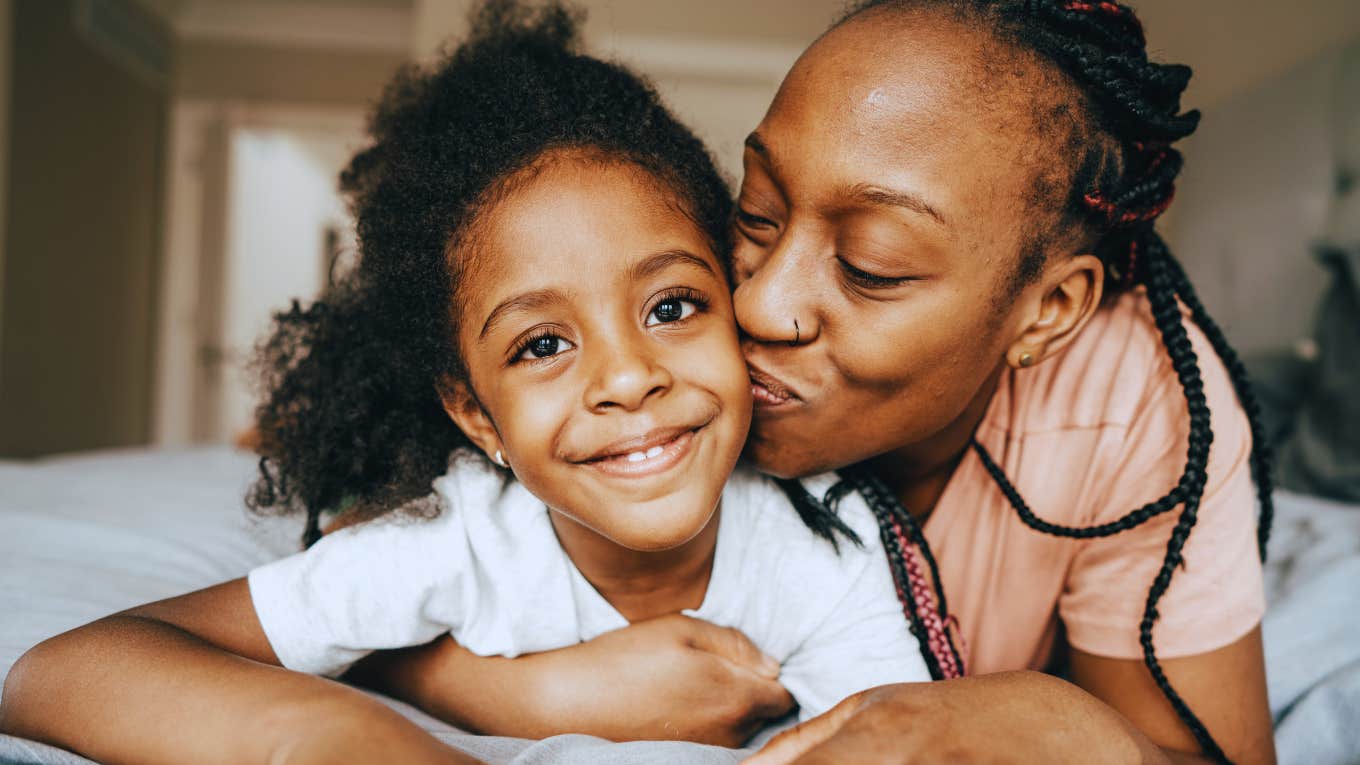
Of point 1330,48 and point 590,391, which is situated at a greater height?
point 1330,48

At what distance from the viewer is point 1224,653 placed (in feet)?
3.23

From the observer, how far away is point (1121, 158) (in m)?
0.98

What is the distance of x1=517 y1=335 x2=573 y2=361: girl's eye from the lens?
0.94 metres

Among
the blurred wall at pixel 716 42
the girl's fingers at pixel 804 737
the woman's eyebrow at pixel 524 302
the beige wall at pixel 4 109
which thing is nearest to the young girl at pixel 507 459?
the woman's eyebrow at pixel 524 302

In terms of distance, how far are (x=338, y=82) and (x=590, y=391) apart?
562 cm

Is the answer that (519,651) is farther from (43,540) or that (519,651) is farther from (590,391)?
(43,540)

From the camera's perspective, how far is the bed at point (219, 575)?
82cm

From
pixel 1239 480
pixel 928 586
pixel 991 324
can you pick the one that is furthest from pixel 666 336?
pixel 1239 480

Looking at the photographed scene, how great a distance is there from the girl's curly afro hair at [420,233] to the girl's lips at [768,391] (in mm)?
173

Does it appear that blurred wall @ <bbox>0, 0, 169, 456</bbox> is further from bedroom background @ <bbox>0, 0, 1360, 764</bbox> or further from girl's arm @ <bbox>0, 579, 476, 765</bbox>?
girl's arm @ <bbox>0, 579, 476, 765</bbox>

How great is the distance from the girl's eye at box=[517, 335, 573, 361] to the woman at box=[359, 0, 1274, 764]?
7.7 inches

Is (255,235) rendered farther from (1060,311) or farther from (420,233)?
(1060,311)

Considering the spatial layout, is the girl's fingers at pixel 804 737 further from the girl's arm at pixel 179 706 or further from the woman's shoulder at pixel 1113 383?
the woman's shoulder at pixel 1113 383

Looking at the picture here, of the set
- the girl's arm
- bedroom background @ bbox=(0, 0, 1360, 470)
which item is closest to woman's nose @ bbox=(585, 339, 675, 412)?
the girl's arm
